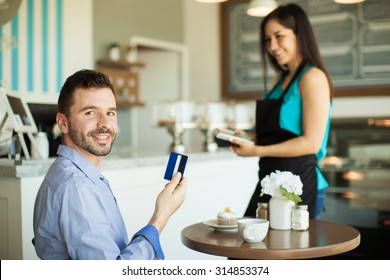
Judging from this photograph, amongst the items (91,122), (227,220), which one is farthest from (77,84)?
(227,220)

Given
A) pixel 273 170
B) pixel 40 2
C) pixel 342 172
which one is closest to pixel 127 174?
pixel 273 170

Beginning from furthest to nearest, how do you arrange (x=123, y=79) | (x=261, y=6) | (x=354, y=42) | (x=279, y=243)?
(x=123, y=79), (x=354, y=42), (x=261, y=6), (x=279, y=243)

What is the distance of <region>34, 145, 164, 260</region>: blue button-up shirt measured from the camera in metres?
1.15

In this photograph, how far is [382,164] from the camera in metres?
4.05

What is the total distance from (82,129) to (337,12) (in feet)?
13.1

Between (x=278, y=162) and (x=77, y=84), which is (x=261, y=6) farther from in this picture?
(x=77, y=84)

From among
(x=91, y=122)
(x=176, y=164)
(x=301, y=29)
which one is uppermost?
(x=301, y=29)

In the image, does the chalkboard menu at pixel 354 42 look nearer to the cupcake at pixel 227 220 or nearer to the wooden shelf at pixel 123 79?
the wooden shelf at pixel 123 79

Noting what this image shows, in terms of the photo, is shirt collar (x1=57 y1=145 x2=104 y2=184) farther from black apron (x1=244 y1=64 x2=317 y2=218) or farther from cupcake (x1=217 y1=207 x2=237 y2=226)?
black apron (x1=244 y1=64 x2=317 y2=218)

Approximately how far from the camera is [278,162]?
208 cm

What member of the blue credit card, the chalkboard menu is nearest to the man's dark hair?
the blue credit card

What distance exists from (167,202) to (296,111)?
0.91 metres

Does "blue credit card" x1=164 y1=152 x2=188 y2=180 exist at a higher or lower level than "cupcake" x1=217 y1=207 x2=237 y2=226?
higher

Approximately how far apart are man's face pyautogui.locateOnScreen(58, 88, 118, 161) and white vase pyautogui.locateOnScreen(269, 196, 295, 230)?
705mm
